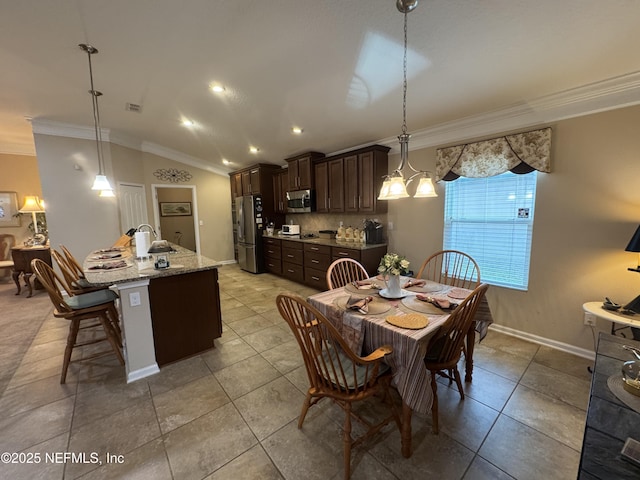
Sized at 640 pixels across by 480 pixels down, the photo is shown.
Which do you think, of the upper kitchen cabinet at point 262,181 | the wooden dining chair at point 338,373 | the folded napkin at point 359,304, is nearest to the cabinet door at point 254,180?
the upper kitchen cabinet at point 262,181

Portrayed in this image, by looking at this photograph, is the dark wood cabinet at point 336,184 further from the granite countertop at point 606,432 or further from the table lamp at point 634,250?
the granite countertop at point 606,432

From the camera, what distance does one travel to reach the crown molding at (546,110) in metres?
2.13

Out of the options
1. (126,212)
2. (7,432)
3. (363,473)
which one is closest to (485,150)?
(363,473)

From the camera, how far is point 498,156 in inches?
111

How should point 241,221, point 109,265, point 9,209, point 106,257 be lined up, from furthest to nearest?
point 241,221
point 9,209
point 106,257
point 109,265

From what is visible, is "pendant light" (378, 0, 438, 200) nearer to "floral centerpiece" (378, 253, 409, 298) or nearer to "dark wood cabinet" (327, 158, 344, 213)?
"floral centerpiece" (378, 253, 409, 298)

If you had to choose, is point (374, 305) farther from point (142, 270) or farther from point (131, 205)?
point (131, 205)

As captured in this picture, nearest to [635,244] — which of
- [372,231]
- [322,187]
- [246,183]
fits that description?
[372,231]

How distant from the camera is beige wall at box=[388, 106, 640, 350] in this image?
2223mm

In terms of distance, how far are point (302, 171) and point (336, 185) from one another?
3.05 feet

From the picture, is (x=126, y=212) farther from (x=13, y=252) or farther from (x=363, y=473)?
(x=363, y=473)

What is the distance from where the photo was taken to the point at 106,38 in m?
2.12

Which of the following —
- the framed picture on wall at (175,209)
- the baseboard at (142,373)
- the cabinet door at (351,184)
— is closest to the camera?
the baseboard at (142,373)

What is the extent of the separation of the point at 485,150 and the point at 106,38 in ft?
12.4
